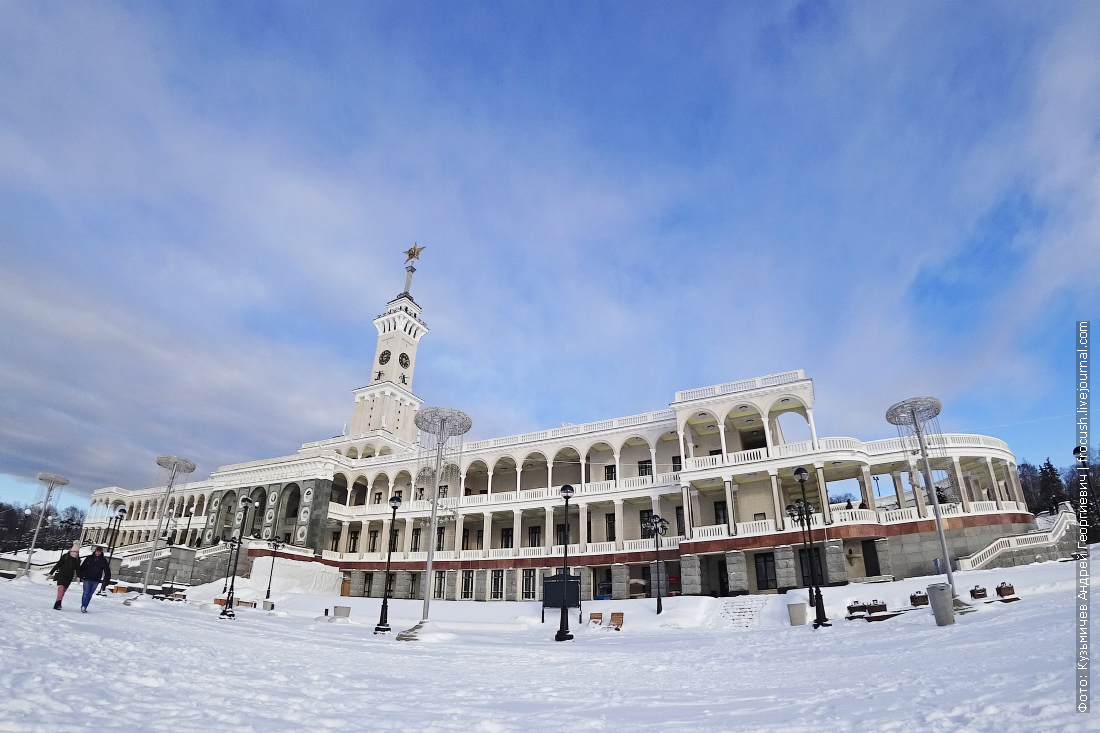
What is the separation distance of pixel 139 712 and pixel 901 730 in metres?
6.92

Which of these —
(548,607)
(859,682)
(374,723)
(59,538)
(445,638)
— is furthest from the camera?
(59,538)

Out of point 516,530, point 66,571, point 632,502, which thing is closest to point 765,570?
point 632,502

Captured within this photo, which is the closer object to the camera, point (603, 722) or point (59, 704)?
point (59, 704)

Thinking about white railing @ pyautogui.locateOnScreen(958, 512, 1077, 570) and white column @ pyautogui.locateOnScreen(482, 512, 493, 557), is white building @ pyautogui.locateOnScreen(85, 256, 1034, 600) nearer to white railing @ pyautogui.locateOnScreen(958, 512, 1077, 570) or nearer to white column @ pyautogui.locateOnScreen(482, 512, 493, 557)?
white column @ pyautogui.locateOnScreen(482, 512, 493, 557)

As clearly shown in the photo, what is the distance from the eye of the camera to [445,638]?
18031 millimetres

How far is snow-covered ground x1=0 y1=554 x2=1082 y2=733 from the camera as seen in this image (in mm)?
5125

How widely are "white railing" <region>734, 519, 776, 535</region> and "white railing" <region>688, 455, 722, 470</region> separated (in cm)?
384

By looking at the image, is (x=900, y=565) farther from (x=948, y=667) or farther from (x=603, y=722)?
(x=603, y=722)

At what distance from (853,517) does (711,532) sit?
7601 mm

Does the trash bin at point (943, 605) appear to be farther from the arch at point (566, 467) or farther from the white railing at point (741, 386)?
the arch at point (566, 467)

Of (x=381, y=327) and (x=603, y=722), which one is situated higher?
(x=381, y=327)

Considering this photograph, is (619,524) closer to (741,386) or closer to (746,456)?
(746,456)

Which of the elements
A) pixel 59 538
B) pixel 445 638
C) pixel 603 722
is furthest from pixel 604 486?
pixel 59 538

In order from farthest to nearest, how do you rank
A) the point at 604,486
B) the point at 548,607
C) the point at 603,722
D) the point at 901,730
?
the point at 604,486 → the point at 548,607 → the point at 603,722 → the point at 901,730
